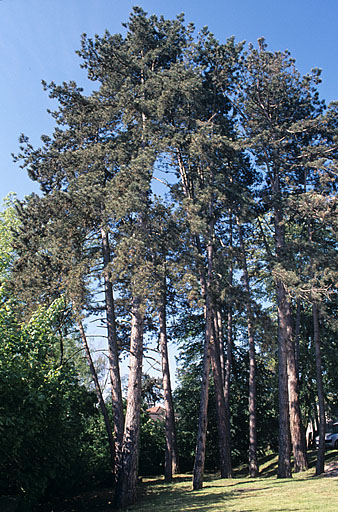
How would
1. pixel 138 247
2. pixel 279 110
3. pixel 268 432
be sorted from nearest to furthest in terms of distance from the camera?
pixel 138 247 → pixel 279 110 → pixel 268 432

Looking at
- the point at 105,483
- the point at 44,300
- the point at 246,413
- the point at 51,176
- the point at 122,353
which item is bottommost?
the point at 105,483

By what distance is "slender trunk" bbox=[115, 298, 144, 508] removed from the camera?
10.7m

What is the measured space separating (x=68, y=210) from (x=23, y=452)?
6886 millimetres

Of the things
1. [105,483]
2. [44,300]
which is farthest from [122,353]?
[44,300]

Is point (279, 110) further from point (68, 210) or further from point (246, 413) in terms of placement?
point (246, 413)

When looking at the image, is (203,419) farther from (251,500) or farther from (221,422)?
(221,422)

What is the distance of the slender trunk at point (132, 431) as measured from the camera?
10672mm

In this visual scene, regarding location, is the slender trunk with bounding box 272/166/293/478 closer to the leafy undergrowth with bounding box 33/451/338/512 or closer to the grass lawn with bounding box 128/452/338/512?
the leafy undergrowth with bounding box 33/451/338/512

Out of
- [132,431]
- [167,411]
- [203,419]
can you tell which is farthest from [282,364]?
[167,411]

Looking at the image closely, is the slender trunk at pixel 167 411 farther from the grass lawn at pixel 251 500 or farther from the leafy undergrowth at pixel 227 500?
the grass lawn at pixel 251 500

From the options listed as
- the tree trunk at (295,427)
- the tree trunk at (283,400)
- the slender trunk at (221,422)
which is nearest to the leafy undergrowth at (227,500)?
the tree trunk at (295,427)

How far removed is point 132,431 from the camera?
36.3 ft

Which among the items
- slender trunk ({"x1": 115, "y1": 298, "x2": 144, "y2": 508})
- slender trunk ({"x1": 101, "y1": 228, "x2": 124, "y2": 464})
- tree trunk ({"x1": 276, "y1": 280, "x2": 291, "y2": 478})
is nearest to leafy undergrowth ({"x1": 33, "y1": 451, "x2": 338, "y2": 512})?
slender trunk ({"x1": 115, "y1": 298, "x2": 144, "y2": 508})

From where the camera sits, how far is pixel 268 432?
21375 mm
